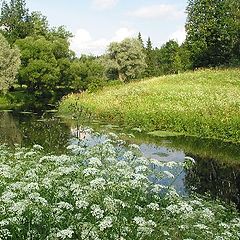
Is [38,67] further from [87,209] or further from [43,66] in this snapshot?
[87,209]

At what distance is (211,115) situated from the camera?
23906mm

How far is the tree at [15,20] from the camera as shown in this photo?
69.4 meters

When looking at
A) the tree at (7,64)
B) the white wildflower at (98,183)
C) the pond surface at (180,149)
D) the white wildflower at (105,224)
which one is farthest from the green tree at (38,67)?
the white wildflower at (105,224)

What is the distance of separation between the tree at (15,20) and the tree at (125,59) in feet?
47.5

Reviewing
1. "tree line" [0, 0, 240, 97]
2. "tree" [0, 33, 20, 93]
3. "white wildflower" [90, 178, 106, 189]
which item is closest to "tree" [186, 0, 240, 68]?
"tree line" [0, 0, 240, 97]

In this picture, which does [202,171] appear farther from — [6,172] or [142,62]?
[142,62]

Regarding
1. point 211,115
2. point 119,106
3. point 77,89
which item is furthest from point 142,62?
point 211,115

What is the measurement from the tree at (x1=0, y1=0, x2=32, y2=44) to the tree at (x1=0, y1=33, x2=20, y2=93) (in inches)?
849

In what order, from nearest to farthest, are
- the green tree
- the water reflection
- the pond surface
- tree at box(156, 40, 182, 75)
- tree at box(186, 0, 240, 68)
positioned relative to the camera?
the pond surface → the water reflection → tree at box(186, 0, 240, 68) → the green tree → tree at box(156, 40, 182, 75)

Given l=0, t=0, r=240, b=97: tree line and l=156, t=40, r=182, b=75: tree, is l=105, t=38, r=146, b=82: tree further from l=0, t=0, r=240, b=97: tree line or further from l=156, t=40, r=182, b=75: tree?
l=156, t=40, r=182, b=75: tree

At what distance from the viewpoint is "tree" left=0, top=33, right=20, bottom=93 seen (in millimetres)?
47662

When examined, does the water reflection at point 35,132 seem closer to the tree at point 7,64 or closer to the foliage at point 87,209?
the foliage at point 87,209

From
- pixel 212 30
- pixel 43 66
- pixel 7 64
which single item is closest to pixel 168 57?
pixel 212 30

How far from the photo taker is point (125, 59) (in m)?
64.6
